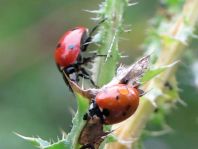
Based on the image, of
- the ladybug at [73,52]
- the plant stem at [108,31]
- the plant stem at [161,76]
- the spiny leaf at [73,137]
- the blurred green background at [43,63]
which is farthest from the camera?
the blurred green background at [43,63]

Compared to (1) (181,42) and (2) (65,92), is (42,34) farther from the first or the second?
(1) (181,42)

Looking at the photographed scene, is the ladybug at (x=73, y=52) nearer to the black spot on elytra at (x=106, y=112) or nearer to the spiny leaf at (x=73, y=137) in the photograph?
the black spot on elytra at (x=106, y=112)

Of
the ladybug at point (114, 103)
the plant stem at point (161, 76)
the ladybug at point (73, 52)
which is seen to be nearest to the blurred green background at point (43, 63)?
the ladybug at point (73, 52)

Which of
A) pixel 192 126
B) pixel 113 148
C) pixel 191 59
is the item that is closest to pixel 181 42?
pixel 191 59

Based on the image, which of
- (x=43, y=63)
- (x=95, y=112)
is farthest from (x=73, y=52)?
(x=43, y=63)

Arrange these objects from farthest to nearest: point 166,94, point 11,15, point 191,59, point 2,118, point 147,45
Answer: point 11,15 → point 2,118 → point 191,59 → point 147,45 → point 166,94

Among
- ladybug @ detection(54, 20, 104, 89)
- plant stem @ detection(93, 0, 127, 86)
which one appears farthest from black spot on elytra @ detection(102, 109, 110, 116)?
ladybug @ detection(54, 20, 104, 89)

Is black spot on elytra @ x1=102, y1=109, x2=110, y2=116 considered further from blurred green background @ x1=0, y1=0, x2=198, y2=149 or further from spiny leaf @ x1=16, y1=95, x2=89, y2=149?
blurred green background @ x1=0, y1=0, x2=198, y2=149
